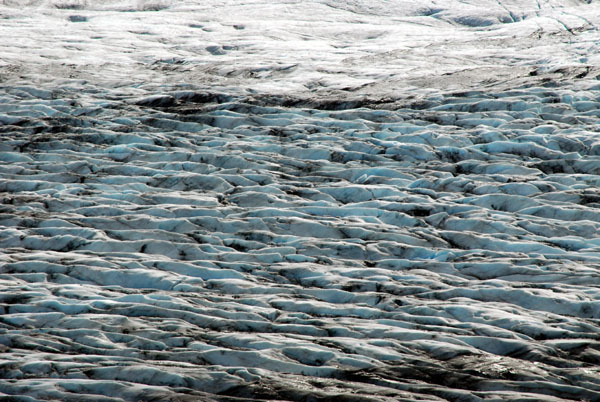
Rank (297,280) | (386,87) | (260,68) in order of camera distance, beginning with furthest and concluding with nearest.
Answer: (260,68) < (386,87) < (297,280)

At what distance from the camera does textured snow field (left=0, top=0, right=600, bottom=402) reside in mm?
4078

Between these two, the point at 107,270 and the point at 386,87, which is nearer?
the point at 107,270

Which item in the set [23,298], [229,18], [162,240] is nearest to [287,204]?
[162,240]

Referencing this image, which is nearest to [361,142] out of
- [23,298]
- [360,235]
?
[360,235]

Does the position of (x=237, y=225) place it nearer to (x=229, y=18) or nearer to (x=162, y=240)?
(x=162, y=240)

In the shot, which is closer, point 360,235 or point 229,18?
point 360,235

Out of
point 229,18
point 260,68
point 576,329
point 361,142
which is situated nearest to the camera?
Answer: point 576,329

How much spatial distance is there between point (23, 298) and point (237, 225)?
219 cm

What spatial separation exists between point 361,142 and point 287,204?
2358 millimetres

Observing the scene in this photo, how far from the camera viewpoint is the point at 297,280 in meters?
5.45

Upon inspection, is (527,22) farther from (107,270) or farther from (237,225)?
(107,270)

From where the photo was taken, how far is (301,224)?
6.54 metres

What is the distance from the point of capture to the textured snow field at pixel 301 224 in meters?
4.08

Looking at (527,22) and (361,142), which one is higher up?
(527,22)
